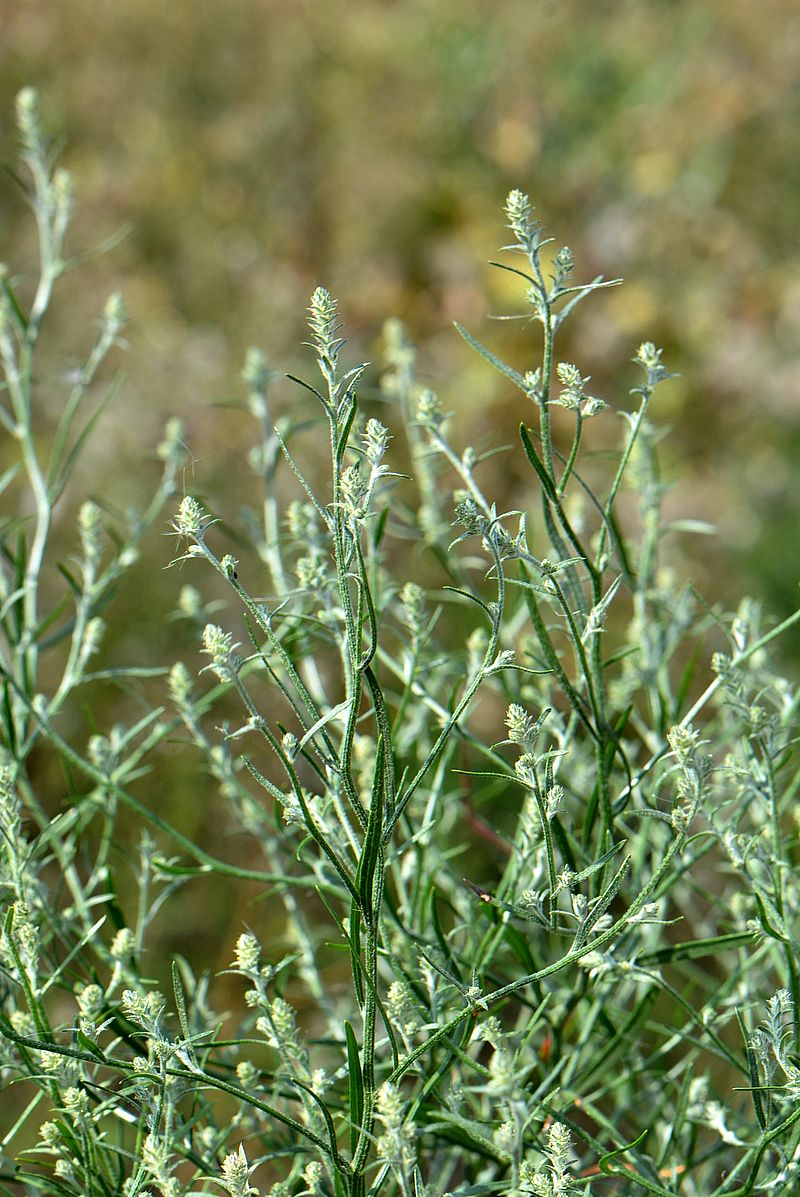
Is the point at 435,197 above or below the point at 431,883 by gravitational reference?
above

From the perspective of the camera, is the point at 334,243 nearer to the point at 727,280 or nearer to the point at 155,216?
the point at 155,216

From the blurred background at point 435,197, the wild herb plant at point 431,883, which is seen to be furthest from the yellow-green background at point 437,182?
the wild herb plant at point 431,883

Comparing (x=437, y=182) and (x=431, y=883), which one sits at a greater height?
(x=437, y=182)

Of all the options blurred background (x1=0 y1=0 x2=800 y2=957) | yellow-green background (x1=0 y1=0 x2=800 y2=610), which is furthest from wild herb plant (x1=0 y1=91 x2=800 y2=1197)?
yellow-green background (x1=0 y1=0 x2=800 y2=610)

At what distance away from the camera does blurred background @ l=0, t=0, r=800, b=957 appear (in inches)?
96.0

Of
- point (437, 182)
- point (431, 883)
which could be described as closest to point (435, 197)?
point (437, 182)

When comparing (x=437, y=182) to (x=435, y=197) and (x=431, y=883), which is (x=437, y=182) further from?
(x=431, y=883)

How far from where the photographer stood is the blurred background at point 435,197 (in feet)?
8.00

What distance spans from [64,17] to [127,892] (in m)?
2.61

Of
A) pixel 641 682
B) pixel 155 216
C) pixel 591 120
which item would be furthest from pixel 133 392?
pixel 641 682

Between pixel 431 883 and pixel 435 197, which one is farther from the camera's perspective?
pixel 435 197

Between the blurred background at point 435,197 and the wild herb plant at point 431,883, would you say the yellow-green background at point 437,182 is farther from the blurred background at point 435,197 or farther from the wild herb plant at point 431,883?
the wild herb plant at point 431,883

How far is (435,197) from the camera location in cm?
287

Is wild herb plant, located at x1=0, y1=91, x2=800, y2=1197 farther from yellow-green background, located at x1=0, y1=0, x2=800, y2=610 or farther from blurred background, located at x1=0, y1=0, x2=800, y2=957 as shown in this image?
yellow-green background, located at x1=0, y1=0, x2=800, y2=610
